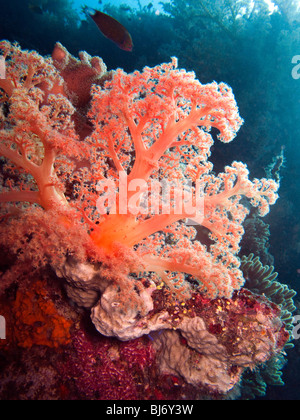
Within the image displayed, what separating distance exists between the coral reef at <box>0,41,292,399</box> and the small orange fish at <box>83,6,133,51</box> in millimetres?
1932

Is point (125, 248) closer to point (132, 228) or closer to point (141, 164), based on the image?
point (132, 228)

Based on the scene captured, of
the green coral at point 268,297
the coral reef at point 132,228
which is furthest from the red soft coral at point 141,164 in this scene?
the green coral at point 268,297

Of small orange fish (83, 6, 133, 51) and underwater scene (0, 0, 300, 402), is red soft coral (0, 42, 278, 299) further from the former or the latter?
small orange fish (83, 6, 133, 51)

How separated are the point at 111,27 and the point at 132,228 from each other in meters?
3.75

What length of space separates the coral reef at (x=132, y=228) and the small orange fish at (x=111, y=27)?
1932 mm

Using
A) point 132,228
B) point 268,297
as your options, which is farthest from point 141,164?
point 268,297

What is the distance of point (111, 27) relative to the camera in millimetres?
4035

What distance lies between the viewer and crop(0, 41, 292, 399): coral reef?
2.33 metres

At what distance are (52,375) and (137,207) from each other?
2.44 m

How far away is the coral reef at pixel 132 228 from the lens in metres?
2.33

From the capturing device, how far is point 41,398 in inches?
A: 109

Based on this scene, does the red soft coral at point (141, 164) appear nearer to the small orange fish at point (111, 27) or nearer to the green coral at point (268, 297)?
the small orange fish at point (111, 27)

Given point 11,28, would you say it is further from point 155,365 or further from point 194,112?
point 155,365

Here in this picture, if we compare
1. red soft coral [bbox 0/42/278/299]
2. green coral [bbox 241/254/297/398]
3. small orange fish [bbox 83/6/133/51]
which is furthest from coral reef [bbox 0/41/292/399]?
green coral [bbox 241/254/297/398]
